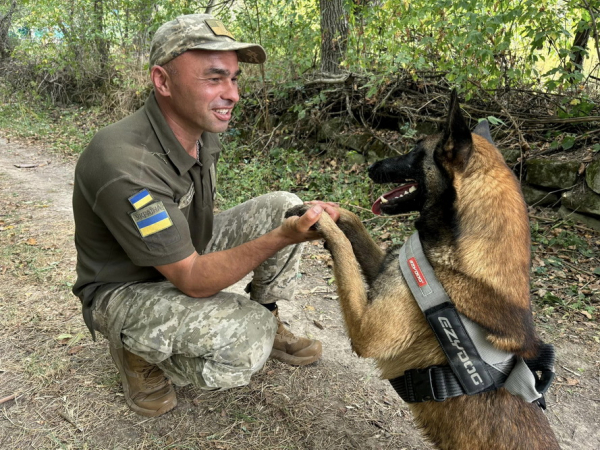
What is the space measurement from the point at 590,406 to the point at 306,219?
238 cm

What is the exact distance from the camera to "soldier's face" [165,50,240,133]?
7.80ft

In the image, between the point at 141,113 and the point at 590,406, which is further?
the point at 590,406

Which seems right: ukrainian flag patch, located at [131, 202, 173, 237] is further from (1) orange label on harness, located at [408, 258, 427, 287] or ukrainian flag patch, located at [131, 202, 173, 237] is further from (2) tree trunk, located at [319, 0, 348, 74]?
(2) tree trunk, located at [319, 0, 348, 74]

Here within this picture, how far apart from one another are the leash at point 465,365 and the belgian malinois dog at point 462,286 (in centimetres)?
5

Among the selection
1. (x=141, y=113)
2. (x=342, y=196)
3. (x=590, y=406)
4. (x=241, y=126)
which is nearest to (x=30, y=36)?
(x=241, y=126)

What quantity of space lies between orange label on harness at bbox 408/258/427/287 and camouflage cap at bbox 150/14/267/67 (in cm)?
156

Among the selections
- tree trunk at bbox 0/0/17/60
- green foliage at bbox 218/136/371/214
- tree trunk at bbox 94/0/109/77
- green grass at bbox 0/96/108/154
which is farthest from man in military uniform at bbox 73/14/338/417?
tree trunk at bbox 0/0/17/60

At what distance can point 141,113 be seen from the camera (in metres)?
2.48

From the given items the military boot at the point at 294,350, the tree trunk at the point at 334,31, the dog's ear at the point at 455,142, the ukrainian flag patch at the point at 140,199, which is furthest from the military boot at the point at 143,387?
the tree trunk at the point at 334,31

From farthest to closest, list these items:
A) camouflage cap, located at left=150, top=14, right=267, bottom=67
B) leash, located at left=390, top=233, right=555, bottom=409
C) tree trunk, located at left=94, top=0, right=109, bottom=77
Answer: tree trunk, located at left=94, top=0, right=109, bottom=77 < camouflage cap, located at left=150, top=14, right=267, bottom=67 < leash, located at left=390, top=233, right=555, bottom=409

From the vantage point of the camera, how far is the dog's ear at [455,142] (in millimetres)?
2041

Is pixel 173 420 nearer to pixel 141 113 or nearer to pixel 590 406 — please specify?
pixel 141 113

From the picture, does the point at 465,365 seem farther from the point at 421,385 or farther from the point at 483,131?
the point at 483,131

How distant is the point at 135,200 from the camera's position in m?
2.06
